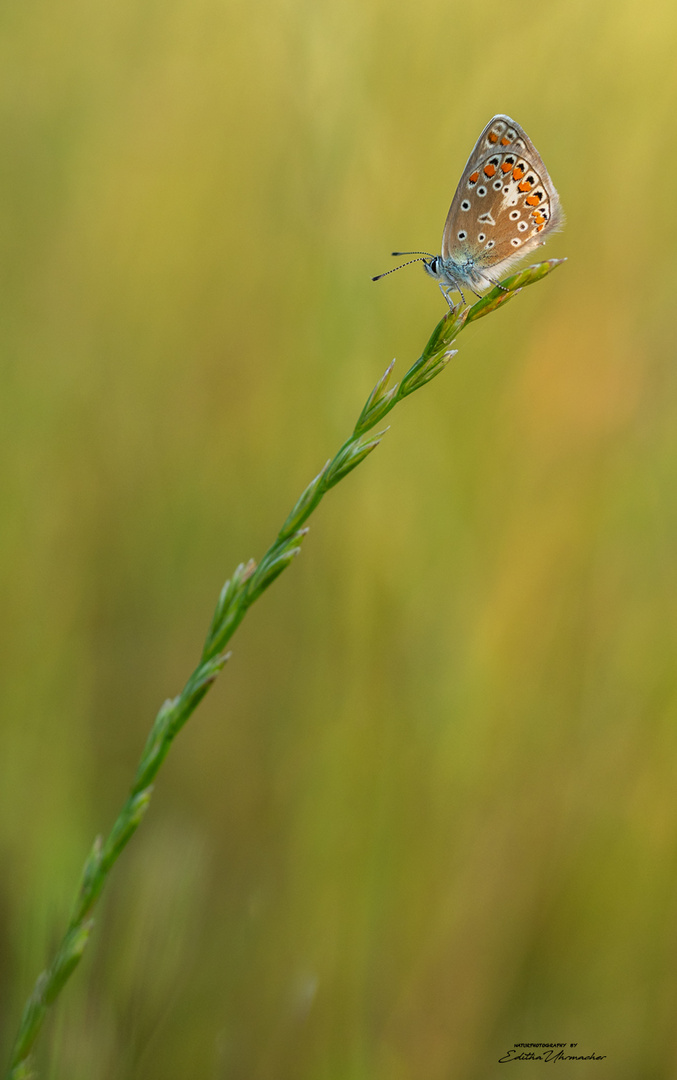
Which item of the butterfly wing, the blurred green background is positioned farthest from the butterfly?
the blurred green background

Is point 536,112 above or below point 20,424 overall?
below

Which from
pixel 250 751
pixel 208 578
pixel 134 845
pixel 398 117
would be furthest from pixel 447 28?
pixel 134 845

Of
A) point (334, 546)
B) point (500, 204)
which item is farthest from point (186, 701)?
point (500, 204)

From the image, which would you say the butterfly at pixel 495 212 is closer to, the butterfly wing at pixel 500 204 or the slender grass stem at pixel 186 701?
the butterfly wing at pixel 500 204

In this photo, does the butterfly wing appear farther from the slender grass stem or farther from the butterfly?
the slender grass stem

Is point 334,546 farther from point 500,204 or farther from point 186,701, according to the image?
point 186,701

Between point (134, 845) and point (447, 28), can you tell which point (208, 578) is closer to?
point (134, 845)

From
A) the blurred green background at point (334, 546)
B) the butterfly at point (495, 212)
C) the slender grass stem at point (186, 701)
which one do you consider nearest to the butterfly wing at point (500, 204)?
the butterfly at point (495, 212)
